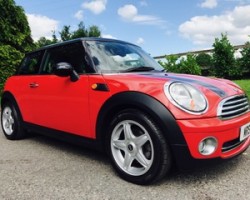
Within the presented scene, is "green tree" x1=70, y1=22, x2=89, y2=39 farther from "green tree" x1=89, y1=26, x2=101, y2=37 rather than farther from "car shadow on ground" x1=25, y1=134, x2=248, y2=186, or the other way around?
"car shadow on ground" x1=25, y1=134, x2=248, y2=186

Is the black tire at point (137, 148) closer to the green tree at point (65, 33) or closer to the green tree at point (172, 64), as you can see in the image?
the green tree at point (172, 64)

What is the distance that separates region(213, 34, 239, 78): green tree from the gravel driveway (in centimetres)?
1234

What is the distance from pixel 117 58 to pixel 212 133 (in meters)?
1.46

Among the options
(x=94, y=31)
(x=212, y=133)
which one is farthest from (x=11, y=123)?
(x=94, y=31)

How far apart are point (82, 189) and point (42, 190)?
36 cm

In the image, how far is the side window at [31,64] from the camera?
454cm

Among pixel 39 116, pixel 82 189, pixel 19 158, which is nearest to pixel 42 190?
pixel 82 189

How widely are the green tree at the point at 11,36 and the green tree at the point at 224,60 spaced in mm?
8644

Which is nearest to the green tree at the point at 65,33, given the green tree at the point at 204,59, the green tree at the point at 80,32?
the green tree at the point at 80,32

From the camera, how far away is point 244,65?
15531 millimetres

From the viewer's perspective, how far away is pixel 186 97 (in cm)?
284

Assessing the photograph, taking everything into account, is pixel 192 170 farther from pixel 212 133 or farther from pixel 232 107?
pixel 232 107

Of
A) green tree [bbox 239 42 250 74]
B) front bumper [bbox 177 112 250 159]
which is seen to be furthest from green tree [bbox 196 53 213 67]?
front bumper [bbox 177 112 250 159]

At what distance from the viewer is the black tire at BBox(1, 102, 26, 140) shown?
4.93 metres
